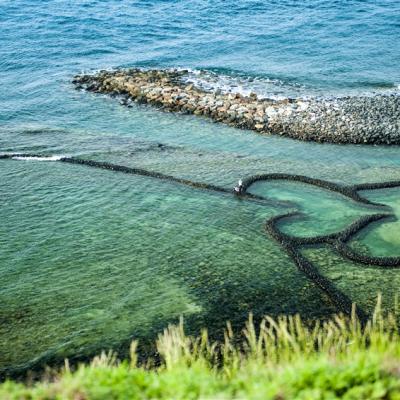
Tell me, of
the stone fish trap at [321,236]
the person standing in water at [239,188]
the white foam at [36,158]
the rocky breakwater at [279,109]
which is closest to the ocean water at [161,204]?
the white foam at [36,158]

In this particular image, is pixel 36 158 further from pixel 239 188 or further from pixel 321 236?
pixel 321 236

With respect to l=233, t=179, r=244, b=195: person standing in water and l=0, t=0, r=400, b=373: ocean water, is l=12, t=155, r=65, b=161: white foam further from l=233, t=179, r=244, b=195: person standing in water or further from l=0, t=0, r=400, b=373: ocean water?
l=233, t=179, r=244, b=195: person standing in water

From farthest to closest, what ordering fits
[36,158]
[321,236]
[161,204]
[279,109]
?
[279,109] < [36,158] < [161,204] < [321,236]

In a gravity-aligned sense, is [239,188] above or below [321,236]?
above

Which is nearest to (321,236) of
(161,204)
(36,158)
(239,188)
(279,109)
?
(239,188)

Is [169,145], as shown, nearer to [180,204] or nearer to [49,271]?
[180,204]

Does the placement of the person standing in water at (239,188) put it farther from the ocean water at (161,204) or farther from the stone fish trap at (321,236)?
the ocean water at (161,204)

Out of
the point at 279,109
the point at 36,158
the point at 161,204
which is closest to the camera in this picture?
the point at 161,204

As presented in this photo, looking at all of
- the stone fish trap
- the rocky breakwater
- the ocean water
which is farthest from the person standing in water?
the rocky breakwater
